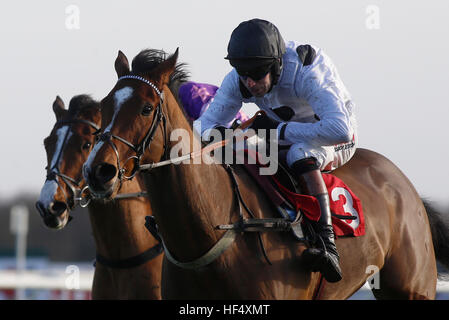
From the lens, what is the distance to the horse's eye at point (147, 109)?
14.6 ft

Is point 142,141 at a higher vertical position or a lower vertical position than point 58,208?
higher

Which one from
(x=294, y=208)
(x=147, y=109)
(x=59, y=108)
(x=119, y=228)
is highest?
(x=147, y=109)

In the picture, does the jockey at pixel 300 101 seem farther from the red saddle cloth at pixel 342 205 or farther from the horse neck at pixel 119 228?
the horse neck at pixel 119 228

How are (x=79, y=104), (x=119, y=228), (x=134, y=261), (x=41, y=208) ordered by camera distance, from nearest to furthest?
(x=41, y=208) < (x=134, y=261) < (x=119, y=228) < (x=79, y=104)

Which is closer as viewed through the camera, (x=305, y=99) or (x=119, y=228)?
(x=305, y=99)

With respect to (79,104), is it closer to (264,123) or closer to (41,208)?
(41,208)

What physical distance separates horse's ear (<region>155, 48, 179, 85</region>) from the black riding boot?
104 cm

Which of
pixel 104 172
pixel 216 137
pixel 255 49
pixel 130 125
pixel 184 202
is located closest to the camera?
pixel 104 172

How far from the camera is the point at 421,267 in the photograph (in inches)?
235

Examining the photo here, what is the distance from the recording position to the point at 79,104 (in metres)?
6.94

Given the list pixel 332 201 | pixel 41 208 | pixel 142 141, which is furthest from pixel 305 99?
pixel 41 208

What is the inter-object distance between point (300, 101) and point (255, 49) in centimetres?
63
